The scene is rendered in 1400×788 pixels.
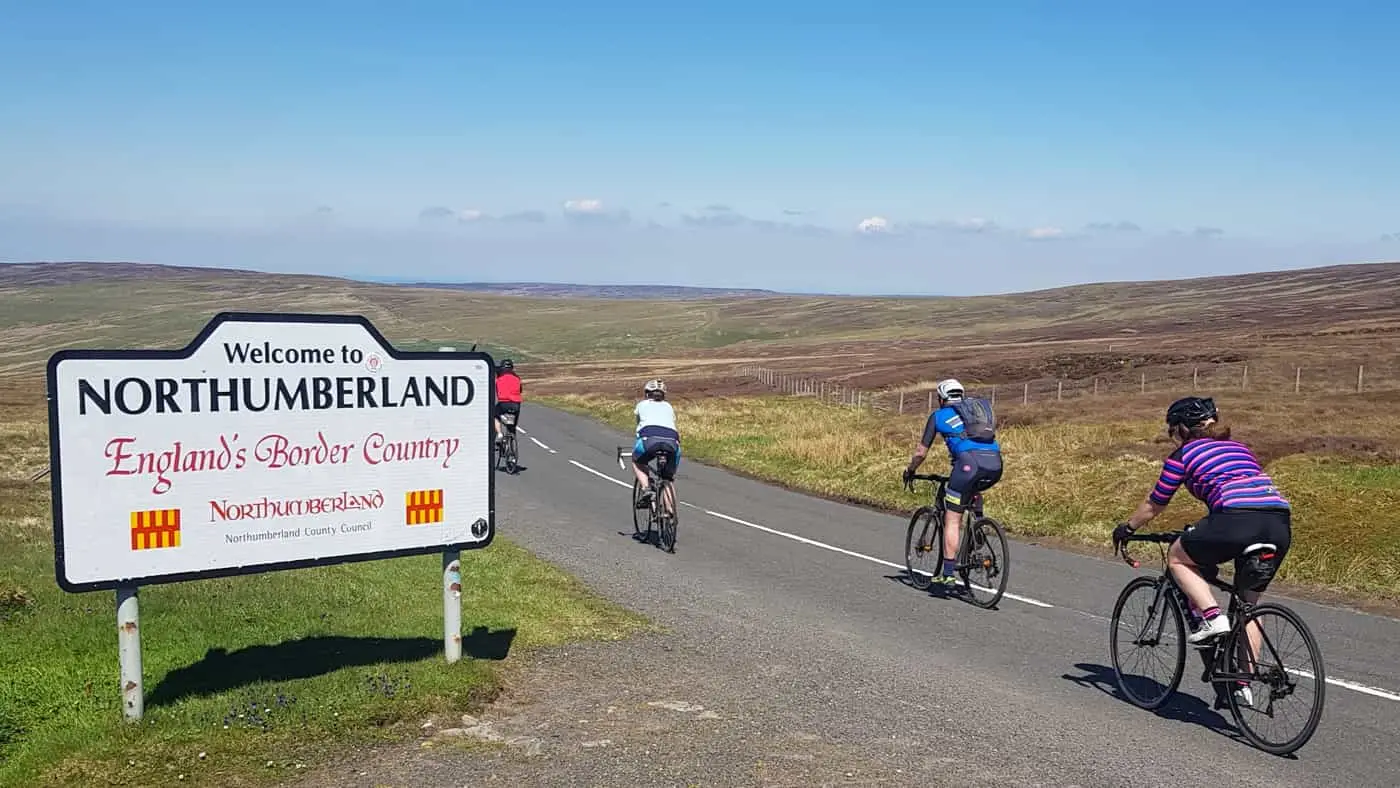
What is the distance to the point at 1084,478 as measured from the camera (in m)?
17.9

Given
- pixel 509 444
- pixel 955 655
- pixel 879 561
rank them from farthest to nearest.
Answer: pixel 509 444
pixel 879 561
pixel 955 655

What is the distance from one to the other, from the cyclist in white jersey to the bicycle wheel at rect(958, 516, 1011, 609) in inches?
161

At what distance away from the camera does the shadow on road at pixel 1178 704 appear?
6660mm

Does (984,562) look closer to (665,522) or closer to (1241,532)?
(1241,532)

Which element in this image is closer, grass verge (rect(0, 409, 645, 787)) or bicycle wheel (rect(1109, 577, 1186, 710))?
grass verge (rect(0, 409, 645, 787))

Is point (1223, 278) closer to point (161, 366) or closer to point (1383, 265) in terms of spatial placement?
point (1383, 265)

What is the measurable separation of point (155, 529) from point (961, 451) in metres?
6.87

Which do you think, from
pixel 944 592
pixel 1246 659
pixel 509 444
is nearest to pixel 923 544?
pixel 944 592

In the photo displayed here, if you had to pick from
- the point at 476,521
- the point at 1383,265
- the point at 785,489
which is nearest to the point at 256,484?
the point at 476,521

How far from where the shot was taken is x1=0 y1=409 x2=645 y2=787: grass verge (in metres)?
5.61

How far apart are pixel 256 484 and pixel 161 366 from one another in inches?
34.9

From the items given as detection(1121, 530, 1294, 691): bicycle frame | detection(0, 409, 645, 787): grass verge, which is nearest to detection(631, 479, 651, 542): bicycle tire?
detection(0, 409, 645, 787): grass verge

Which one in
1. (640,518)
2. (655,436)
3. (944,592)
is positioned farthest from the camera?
(640,518)

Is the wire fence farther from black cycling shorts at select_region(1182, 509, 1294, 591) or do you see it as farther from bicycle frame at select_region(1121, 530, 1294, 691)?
black cycling shorts at select_region(1182, 509, 1294, 591)
